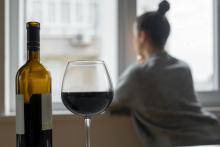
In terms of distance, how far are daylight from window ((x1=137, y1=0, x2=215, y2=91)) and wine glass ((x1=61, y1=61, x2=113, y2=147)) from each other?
1112mm

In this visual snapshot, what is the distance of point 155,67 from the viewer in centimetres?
151

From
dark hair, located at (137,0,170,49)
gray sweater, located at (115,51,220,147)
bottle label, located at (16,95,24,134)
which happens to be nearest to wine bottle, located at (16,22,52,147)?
bottle label, located at (16,95,24,134)

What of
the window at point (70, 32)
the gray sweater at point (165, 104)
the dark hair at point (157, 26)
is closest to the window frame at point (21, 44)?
the window at point (70, 32)

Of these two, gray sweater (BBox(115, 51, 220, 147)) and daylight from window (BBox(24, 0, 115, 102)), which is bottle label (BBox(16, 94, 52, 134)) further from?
daylight from window (BBox(24, 0, 115, 102))

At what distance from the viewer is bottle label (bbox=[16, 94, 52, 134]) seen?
73cm

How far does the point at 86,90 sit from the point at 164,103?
0.80m

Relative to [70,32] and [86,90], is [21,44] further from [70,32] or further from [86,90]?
[86,90]

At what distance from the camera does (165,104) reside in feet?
4.96

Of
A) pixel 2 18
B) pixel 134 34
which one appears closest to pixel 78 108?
pixel 2 18

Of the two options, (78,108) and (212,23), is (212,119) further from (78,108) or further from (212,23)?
(78,108)

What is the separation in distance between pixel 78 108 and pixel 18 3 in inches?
41.3

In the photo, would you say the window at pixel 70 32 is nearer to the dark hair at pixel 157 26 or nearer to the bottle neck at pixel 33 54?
the dark hair at pixel 157 26

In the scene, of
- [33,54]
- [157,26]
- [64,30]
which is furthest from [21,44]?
[33,54]

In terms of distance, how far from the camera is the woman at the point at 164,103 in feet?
4.84
